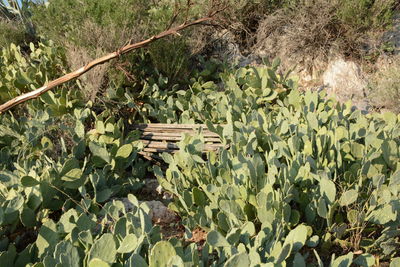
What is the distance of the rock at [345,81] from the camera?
13.0 ft

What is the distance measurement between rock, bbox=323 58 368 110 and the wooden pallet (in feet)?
5.88

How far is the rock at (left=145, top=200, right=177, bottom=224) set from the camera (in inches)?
86.5

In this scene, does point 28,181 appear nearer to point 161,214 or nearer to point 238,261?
point 161,214

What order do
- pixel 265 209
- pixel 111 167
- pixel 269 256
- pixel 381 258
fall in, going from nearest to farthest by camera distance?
pixel 269 256, pixel 265 209, pixel 381 258, pixel 111 167

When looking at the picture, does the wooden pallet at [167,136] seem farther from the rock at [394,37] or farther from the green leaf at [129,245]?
the rock at [394,37]

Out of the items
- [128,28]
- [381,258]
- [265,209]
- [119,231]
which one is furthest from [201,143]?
[128,28]

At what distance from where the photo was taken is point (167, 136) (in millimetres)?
2932

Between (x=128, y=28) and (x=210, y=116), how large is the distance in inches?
58.9

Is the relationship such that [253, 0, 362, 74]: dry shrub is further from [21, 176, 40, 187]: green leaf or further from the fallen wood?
[21, 176, 40, 187]: green leaf

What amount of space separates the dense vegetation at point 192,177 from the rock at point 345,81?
35.6 inches

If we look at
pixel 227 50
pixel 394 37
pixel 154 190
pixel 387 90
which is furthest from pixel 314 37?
pixel 154 190

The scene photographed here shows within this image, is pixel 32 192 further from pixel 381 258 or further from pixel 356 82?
pixel 356 82

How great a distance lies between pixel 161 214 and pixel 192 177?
0.28 metres

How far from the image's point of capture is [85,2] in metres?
4.39
